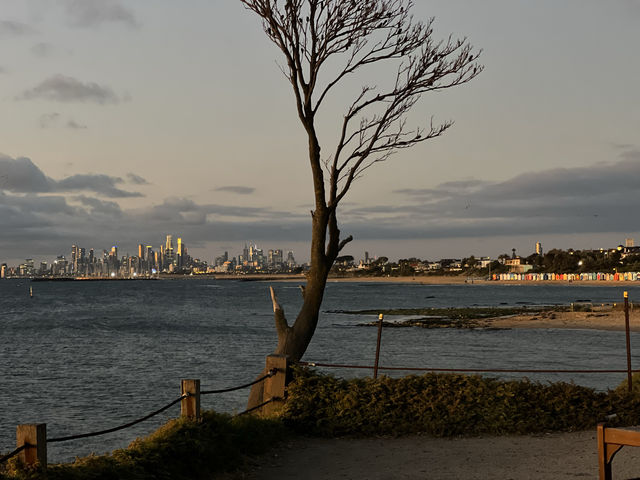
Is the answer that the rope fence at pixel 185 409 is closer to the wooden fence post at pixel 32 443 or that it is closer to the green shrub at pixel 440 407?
the wooden fence post at pixel 32 443

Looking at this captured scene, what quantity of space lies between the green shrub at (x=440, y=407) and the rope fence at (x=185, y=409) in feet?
1.06

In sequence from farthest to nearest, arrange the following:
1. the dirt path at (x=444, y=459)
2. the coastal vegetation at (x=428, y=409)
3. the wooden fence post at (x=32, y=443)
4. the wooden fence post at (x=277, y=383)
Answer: the wooden fence post at (x=277, y=383), the coastal vegetation at (x=428, y=409), the dirt path at (x=444, y=459), the wooden fence post at (x=32, y=443)

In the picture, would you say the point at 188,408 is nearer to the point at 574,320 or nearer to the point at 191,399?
the point at 191,399

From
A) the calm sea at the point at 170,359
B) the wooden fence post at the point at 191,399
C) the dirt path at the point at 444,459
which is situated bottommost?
the calm sea at the point at 170,359

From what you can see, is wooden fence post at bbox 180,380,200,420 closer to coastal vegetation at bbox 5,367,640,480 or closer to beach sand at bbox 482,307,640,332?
coastal vegetation at bbox 5,367,640,480

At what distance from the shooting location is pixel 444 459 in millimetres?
10352

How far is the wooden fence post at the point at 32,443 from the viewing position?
702cm

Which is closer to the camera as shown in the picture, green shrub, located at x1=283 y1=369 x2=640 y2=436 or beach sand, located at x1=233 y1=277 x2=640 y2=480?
beach sand, located at x1=233 y1=277 x2=640 y2=480

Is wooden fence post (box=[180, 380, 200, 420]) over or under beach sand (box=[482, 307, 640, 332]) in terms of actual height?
over

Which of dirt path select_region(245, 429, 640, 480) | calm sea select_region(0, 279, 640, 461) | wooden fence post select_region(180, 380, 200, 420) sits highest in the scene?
wooden fence post select_region(180, 380, 200, 420)

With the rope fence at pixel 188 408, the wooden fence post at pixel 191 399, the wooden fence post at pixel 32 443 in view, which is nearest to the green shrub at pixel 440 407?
the rope fence at pixel 188 408

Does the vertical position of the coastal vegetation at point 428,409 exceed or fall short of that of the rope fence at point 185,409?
it falls short

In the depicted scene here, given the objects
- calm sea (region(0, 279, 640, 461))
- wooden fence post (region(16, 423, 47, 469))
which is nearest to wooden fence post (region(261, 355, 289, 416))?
wooden fence post (region(16, 423, 47, 469))

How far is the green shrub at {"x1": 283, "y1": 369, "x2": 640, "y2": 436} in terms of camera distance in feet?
38.9
